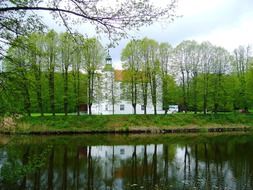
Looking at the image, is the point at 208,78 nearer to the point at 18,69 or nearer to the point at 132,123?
the point at 132,123

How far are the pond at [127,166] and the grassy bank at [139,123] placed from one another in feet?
34.6

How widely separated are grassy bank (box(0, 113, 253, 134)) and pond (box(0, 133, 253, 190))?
10.6m

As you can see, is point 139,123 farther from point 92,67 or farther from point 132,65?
point 92,67

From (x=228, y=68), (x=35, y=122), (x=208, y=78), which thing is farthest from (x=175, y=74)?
(x=35, y=122)

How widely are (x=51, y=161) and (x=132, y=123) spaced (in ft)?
77.8

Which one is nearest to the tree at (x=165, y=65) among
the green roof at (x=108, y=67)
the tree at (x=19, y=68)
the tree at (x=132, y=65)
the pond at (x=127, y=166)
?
the tree at (x=132, y=65)

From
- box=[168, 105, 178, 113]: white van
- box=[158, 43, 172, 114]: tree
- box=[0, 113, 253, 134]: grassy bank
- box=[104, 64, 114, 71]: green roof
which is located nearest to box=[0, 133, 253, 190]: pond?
box=[0, 113, 253, 134]: grassy bank

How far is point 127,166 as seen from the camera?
21.6m

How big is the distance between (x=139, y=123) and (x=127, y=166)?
24.6 metres

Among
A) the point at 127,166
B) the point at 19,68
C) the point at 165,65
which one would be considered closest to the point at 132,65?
the point at 165,65

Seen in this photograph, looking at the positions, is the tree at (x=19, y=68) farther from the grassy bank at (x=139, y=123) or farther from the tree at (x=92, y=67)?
the tree at (x=92, y=67)

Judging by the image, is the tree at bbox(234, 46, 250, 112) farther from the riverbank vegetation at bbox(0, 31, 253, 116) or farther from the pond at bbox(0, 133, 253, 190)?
the pond at bbox(0, 133, 253, 190)

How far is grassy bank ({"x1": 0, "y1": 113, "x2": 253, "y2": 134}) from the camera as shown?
43.0 m

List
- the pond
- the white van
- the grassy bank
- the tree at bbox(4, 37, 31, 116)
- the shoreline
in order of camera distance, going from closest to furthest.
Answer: the tree at bbox(4, 37, 31, 116)
the pond
the shoreline
the grassy bank
the white van
